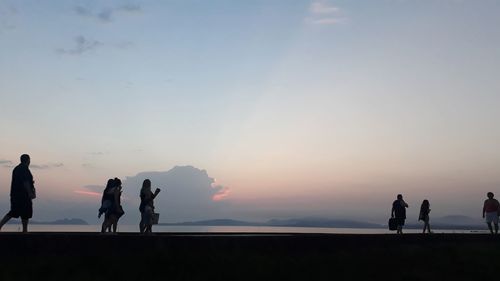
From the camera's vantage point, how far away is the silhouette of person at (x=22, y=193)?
46.7 ft

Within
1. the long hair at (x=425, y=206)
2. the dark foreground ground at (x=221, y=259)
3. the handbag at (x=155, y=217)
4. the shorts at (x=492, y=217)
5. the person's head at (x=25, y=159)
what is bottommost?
the dark foreground ground at (x=221, y=259)

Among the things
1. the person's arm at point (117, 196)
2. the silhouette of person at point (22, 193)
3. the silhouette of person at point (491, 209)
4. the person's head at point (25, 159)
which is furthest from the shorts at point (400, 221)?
the person's head at point (25, 159)

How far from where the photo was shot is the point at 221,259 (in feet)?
41.1

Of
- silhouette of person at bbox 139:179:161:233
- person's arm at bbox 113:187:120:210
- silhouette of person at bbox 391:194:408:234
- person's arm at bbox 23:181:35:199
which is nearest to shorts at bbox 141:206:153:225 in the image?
silhouette of person at bbox 139:179:161:233

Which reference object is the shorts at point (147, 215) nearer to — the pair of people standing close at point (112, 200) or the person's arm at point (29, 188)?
the pair of people standing close at point (112, 200)

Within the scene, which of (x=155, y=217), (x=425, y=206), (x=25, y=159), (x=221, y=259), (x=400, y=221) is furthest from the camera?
(x=425, y=206)

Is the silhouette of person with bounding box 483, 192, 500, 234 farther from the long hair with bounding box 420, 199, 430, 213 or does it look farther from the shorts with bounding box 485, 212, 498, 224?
the long hair with bounding box 420, 199, 430, 213

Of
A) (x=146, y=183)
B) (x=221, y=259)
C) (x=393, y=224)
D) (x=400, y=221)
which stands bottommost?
(x=221, y=259)

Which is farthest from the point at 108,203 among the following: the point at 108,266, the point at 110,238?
the point at 108,266

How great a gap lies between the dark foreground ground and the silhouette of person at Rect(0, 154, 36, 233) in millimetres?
1991

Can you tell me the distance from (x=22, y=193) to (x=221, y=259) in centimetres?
Answer: 547

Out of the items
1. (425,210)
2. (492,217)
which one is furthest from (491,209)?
(425,210)

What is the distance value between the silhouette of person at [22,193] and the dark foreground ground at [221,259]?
1991mm

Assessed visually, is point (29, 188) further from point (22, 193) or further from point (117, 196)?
point (117, 196)
